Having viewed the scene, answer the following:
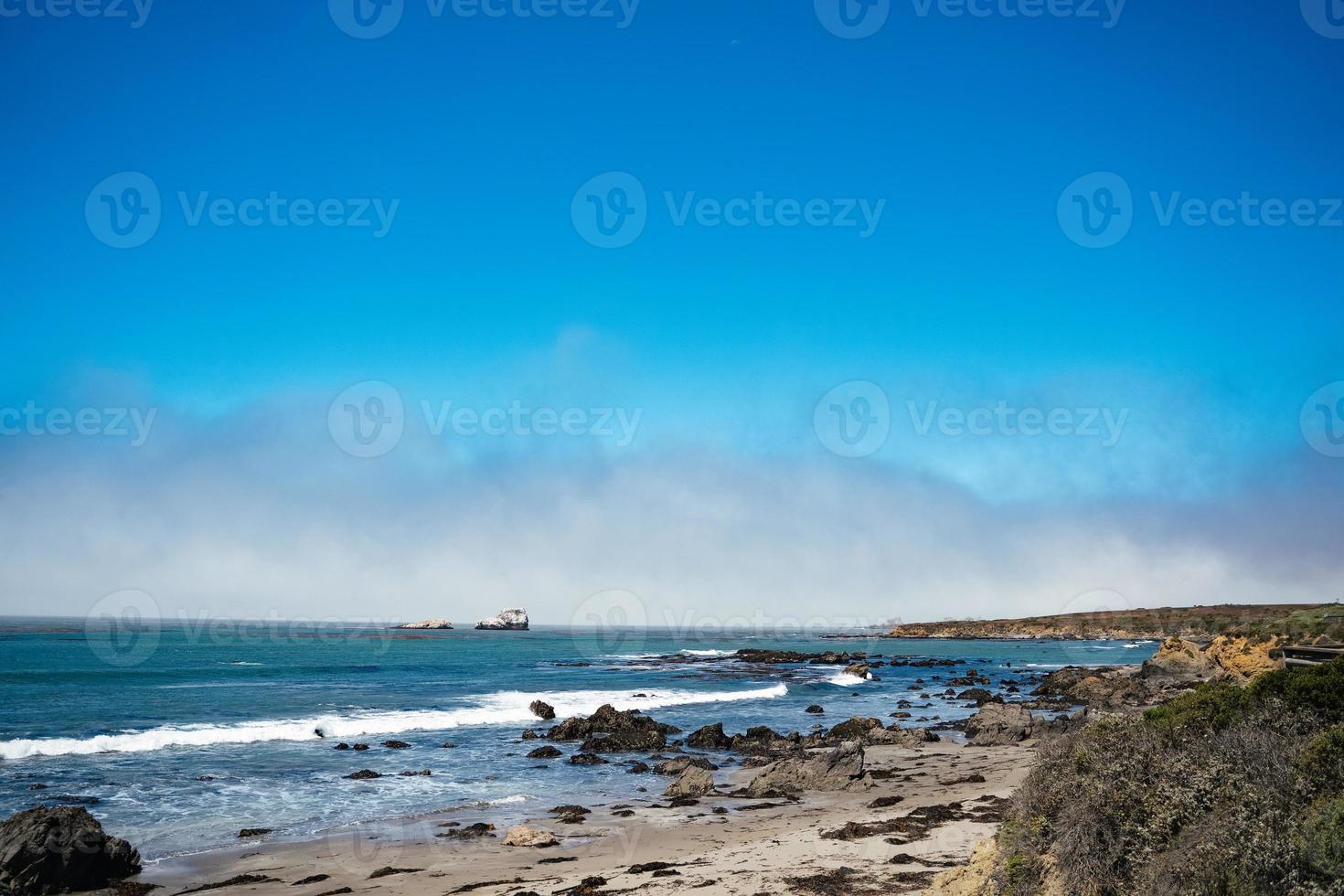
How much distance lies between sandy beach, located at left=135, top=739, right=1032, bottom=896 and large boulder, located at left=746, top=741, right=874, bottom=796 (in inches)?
44.8

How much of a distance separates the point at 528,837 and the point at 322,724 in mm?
22339

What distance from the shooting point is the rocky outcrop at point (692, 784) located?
2147cm

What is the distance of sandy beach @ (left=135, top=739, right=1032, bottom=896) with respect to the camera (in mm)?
13109

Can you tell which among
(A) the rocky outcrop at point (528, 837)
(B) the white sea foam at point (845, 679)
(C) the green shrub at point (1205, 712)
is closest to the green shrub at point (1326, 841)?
(C) the green shrub at point (1205, 712)

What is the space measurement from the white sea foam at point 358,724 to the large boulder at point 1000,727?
59.6ft

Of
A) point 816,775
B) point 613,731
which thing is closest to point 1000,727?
point 816,775

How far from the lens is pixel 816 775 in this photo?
22125 millimetres

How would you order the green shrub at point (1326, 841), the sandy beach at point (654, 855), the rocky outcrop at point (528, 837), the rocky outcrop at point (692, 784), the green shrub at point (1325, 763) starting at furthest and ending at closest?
the rocky outcrop at point (692, 784) → the rocky outcrop at point (528, 837) → the sandy beach at point (654, 855) → the green shrub at point (1325, 763) → the green shrub at point (1326, 841)

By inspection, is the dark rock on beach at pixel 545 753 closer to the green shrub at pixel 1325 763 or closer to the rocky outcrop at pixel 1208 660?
the green shrub at pixel 1325 763

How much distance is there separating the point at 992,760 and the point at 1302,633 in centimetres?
3086

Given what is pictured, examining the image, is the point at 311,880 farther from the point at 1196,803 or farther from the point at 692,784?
the point at 1196,803

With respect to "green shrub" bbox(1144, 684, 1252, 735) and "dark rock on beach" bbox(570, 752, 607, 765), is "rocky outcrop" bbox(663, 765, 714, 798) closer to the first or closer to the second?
"dark rock on beach" bbox(570, 752, 607, 765)

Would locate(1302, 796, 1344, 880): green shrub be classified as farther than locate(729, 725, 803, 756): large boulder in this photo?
No

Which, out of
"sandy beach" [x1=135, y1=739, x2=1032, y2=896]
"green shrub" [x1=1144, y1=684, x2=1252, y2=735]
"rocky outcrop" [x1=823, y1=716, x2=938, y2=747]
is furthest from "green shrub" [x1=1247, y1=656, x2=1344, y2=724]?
"rocky outcrop" [x1=823, y1=716, x2=938, y2=747]
